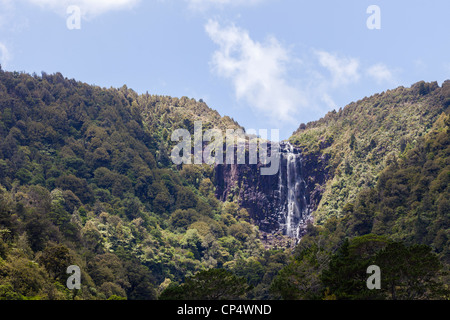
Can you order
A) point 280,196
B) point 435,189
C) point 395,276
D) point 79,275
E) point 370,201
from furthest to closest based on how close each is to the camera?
point 280,196, point 370,201, point 435,189, point 79,275, point 395,276

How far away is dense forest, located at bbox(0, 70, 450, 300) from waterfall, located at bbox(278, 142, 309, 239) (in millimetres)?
7786

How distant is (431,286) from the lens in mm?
43750

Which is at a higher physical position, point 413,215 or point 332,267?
point 413,215

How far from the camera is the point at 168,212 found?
399ft

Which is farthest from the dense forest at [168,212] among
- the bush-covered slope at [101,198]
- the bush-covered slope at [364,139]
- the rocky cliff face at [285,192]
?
the rocky cliff face at [285,192]

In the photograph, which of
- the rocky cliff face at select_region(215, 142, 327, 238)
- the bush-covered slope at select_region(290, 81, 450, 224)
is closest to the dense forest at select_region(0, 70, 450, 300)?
the bush-covered slope at select_region(290, 81, 450, 224)

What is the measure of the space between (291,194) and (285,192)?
1522 millimetres

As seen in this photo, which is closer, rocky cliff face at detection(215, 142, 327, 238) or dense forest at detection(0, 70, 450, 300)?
dense forest at detection(0, 70, 450, 300)

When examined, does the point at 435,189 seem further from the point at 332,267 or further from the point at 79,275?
the point at 79,275

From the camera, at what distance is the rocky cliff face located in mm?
129125

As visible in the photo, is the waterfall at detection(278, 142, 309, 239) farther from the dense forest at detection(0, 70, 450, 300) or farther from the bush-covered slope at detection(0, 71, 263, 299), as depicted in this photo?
the bush-covered slope at detection(0, 71, 263, 299)
